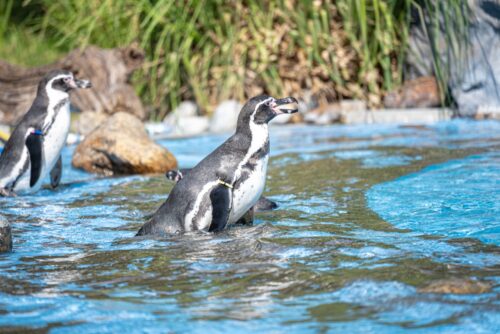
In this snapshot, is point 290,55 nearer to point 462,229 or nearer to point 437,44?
point 437,44

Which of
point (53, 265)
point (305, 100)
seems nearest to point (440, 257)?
point (53, 265)

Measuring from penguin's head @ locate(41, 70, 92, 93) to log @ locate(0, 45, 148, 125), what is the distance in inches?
148

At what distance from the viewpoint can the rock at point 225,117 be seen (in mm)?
10078

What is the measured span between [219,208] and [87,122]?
5839mm

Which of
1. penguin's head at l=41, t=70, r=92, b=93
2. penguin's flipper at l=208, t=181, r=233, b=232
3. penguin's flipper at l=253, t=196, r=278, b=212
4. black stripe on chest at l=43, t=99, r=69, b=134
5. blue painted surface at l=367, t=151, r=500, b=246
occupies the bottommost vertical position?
blue painted surface at l=367, t=151, r=500, b=246

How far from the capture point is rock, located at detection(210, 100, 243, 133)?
1008cm

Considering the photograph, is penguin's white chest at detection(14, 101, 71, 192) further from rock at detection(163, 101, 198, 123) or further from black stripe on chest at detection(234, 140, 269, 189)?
rock at detection(163, 101, 198, 123)

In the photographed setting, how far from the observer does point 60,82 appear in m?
6.76

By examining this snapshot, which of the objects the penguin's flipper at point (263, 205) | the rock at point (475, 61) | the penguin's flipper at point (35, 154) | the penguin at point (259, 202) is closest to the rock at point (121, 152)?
the penguin's flipper at point (35, 154)

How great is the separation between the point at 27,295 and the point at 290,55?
782 cm

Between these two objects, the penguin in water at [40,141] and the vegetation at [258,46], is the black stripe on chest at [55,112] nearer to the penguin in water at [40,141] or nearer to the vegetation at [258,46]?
the penguin in water at [40,141]

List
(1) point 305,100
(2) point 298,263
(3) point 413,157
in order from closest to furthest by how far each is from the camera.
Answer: (2) point 298,263 < (3) point 413,157 < (1) point 305,100

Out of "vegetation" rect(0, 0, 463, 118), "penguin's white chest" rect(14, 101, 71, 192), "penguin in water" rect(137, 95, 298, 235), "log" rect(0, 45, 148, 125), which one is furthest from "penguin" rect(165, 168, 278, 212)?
"log" rect(0, 45, 148, 125)

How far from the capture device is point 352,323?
2.88 metres
